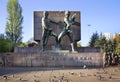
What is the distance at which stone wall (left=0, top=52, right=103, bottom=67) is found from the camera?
67.1 ft

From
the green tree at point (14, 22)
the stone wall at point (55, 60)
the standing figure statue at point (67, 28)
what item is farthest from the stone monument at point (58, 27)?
the green tree at point (14, 22)

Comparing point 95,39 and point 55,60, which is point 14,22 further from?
point 55,60

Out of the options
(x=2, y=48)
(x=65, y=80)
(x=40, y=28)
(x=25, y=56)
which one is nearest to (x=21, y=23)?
(x=2, y=48)

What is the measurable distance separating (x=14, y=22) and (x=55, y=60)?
3238 cm

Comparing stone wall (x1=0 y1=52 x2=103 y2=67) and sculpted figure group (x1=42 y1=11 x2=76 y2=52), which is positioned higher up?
sculpted figure group (x1=42 y1=11 x2=76 y2=52)

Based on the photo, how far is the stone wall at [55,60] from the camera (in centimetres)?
2044

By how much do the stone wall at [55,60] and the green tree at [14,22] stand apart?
Answer: 30.5m

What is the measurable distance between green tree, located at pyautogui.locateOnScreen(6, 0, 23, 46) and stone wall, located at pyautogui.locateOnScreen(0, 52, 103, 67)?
3053cm

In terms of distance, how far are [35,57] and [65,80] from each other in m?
8.92

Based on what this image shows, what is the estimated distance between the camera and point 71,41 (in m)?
22.6

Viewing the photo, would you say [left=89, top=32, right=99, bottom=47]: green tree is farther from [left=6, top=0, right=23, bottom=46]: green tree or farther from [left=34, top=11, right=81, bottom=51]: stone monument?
[left=34, top=11, right=81, bottom=51]: stone monument

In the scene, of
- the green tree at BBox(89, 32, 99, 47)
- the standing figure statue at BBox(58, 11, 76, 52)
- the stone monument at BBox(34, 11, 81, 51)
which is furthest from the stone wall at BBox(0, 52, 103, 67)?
the green tree at BBox(89, 32, 99, 47)

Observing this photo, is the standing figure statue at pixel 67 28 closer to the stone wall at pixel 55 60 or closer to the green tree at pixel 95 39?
the stone wall at pixel 55 60

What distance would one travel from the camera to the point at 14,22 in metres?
51.8
